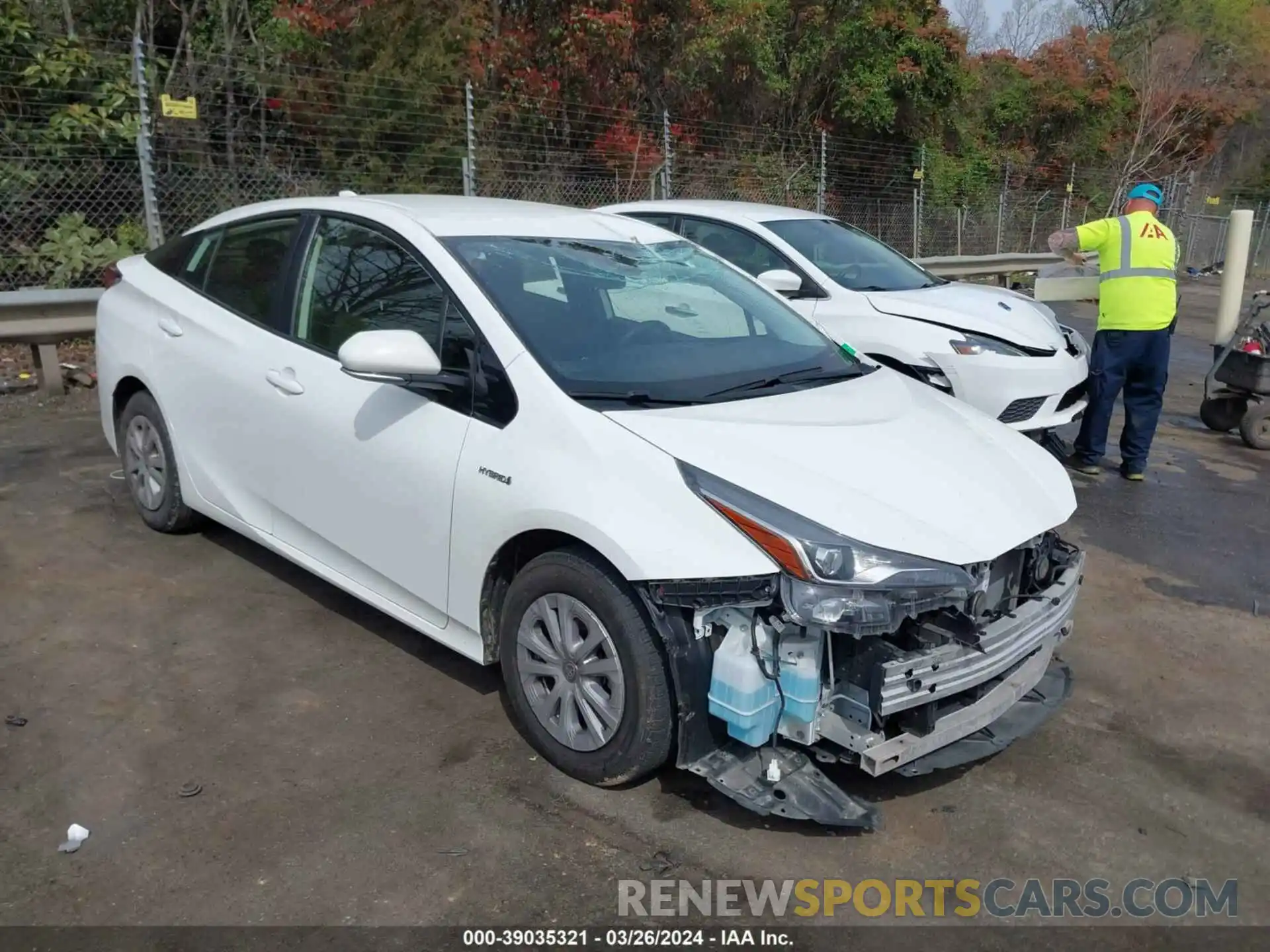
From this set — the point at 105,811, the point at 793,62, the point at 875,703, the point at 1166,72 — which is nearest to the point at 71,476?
the point at 105,811

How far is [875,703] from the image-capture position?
2904 millimetres

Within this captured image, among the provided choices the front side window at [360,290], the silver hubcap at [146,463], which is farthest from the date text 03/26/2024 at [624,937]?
the silver hubcap at [146,463]

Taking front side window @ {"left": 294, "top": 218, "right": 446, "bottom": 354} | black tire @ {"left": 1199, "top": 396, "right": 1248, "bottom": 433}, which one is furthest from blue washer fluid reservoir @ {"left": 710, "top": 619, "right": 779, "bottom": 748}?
black tire @ {"left": 1199, "top": 396, "right": 1248, "bottom": 433}

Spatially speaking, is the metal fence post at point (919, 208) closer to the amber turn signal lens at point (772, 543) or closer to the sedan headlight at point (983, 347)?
the sedan headlight at point (983, 347)

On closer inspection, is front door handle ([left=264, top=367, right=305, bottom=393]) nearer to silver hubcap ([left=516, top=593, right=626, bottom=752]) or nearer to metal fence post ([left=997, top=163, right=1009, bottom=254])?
silver hubcap ([left=516, top=593, right=626, bottom=752])

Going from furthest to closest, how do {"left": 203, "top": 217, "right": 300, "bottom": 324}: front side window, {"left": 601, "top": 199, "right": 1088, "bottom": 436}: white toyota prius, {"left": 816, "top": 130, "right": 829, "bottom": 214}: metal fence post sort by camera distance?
1. {"left": 816, "top": 130, "right": 829, "bottom": 214}: metal fence post
2. {"left": 601, "top": 199, "right": 1088, "bottom": 436}: white toyota prius
3. {"left": 203, "top": 217, "right": 300, "bottom": 324}: front side window

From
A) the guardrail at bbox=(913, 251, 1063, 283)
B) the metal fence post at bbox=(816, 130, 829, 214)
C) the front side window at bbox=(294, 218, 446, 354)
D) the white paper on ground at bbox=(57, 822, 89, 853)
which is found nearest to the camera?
the white paper on ground at bbox=(57, 822, 89, 853)

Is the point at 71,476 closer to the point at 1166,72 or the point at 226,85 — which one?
the point at 226,85

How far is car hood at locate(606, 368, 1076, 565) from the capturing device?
302cm

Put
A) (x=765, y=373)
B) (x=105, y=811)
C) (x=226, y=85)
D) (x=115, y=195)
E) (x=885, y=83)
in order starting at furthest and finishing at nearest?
(x=885, y=83)
(x=226, y=85)
(x=115, y=195)
(x=765, y=373)
(x=105, y=811)

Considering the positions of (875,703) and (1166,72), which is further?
(1166,72)

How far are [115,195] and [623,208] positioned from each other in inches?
190

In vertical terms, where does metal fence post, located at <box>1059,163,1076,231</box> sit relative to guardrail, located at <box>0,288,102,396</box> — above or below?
above

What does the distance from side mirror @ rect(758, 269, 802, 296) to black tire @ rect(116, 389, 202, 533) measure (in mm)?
3709
